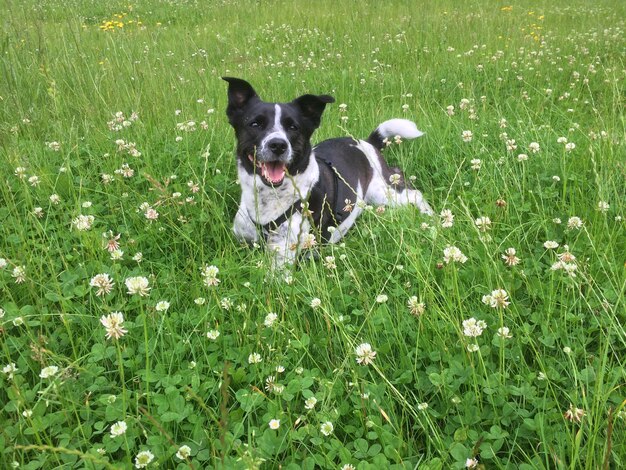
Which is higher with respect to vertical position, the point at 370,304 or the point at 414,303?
the point at 414,303

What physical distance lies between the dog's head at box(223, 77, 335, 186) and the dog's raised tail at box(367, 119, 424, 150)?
115cm

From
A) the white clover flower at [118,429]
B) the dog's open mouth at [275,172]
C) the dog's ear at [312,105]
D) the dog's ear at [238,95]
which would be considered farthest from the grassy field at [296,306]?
the dog's ear at [312,105]

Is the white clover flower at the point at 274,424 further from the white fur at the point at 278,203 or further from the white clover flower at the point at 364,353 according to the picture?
the white fur at the point at 278,203

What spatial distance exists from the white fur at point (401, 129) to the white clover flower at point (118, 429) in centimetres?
394

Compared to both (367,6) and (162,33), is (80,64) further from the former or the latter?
(367,6)

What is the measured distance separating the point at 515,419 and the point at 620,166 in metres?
2.12

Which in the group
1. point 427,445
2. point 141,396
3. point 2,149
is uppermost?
point 2,149

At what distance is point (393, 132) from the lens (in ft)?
16.7

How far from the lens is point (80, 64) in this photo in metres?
5.87

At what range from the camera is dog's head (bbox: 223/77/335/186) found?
3637 mm

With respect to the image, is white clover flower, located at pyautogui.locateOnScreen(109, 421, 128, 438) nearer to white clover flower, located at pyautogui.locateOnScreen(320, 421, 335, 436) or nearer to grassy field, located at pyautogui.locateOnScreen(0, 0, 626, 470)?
grassy field, located at pyautogui.locateOnScreen(0, 0, 626, 470)

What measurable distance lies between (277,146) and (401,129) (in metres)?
1.87

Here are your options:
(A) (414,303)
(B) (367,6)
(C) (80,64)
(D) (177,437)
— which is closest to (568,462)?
(A) (414,303)

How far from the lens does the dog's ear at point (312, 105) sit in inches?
154
